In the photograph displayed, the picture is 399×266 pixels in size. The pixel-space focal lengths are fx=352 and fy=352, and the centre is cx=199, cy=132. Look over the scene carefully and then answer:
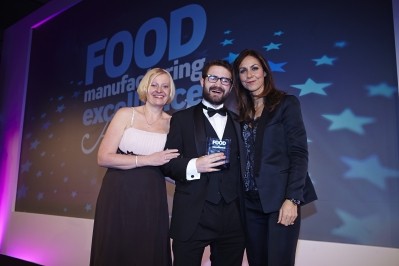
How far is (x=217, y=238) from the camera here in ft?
6.27

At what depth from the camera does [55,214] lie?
16.3 feet

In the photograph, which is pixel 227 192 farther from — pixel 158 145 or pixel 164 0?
pixel 164 0

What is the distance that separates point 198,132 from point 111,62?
9.83 ft

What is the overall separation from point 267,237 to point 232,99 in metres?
1.75

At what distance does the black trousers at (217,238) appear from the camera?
1886 millimetres

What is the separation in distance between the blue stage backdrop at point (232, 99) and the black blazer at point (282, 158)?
95 centimetres

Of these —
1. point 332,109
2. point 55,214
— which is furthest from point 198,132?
point 55,214

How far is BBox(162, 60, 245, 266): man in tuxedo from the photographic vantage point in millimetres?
1862

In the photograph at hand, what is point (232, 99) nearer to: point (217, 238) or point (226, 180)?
point (226, 180)

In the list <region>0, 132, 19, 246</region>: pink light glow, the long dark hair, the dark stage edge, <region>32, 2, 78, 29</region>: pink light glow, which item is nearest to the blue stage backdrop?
<region>32, 2, 78, 29</region>: pink light glow

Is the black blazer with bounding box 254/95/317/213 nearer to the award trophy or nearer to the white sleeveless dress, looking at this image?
the award trophy

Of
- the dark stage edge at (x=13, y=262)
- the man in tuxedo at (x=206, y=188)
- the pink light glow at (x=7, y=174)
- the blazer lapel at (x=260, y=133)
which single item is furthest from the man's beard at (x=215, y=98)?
the pink light glow at (x=7, y=174)

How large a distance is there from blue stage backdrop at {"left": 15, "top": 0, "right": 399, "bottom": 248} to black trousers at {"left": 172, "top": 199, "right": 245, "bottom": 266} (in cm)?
106

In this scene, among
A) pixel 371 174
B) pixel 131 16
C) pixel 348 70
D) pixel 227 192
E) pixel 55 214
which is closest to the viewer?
pixel 227 192
